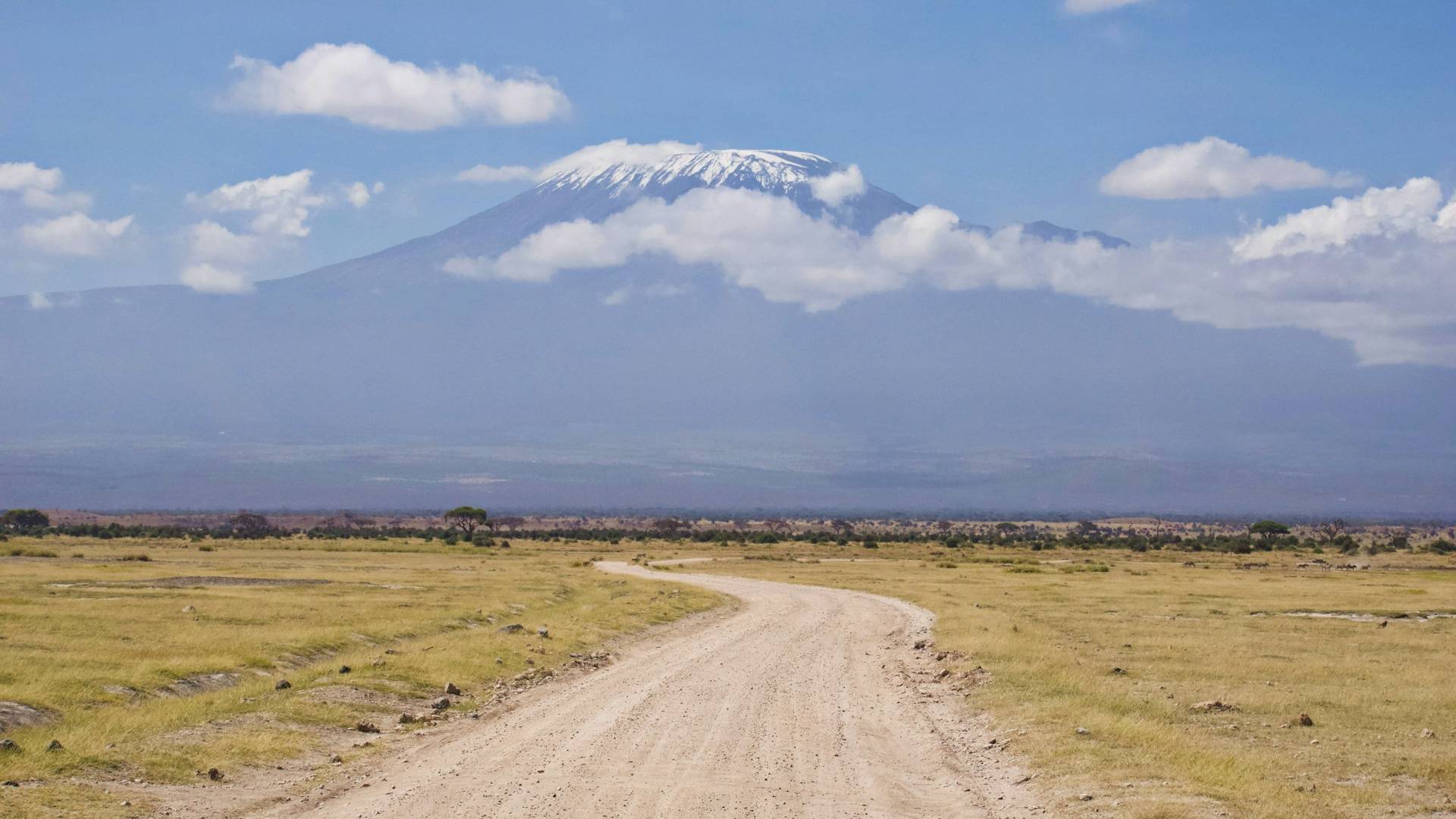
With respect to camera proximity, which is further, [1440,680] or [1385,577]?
[1385,577]

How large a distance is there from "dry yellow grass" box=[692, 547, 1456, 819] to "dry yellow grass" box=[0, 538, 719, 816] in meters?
9.68

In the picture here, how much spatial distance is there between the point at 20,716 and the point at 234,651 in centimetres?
749

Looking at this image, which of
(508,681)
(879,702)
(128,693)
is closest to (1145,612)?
(879,702)

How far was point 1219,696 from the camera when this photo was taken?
21.2m

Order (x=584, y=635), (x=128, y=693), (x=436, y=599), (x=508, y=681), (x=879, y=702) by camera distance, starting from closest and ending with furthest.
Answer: (x=128, y=693) → (x=879, y=702) → (x=508, y=681) → (x=584, y=635) → (x=436, y=599)

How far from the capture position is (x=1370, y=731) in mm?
18047

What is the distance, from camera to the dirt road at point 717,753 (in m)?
13.1

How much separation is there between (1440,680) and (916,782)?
1424 cm

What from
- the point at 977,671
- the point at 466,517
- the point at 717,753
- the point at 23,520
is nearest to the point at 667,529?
the point at 466,517

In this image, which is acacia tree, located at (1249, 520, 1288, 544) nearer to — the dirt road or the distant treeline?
the distant treeline

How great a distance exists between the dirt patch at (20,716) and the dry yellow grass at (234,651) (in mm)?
171

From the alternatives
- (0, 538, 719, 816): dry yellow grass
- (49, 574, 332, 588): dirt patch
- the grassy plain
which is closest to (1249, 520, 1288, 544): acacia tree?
the grassy plain

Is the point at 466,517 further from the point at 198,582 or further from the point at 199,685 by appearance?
the point at 199,685

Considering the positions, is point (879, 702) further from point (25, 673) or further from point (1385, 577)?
point (1385, 577)
